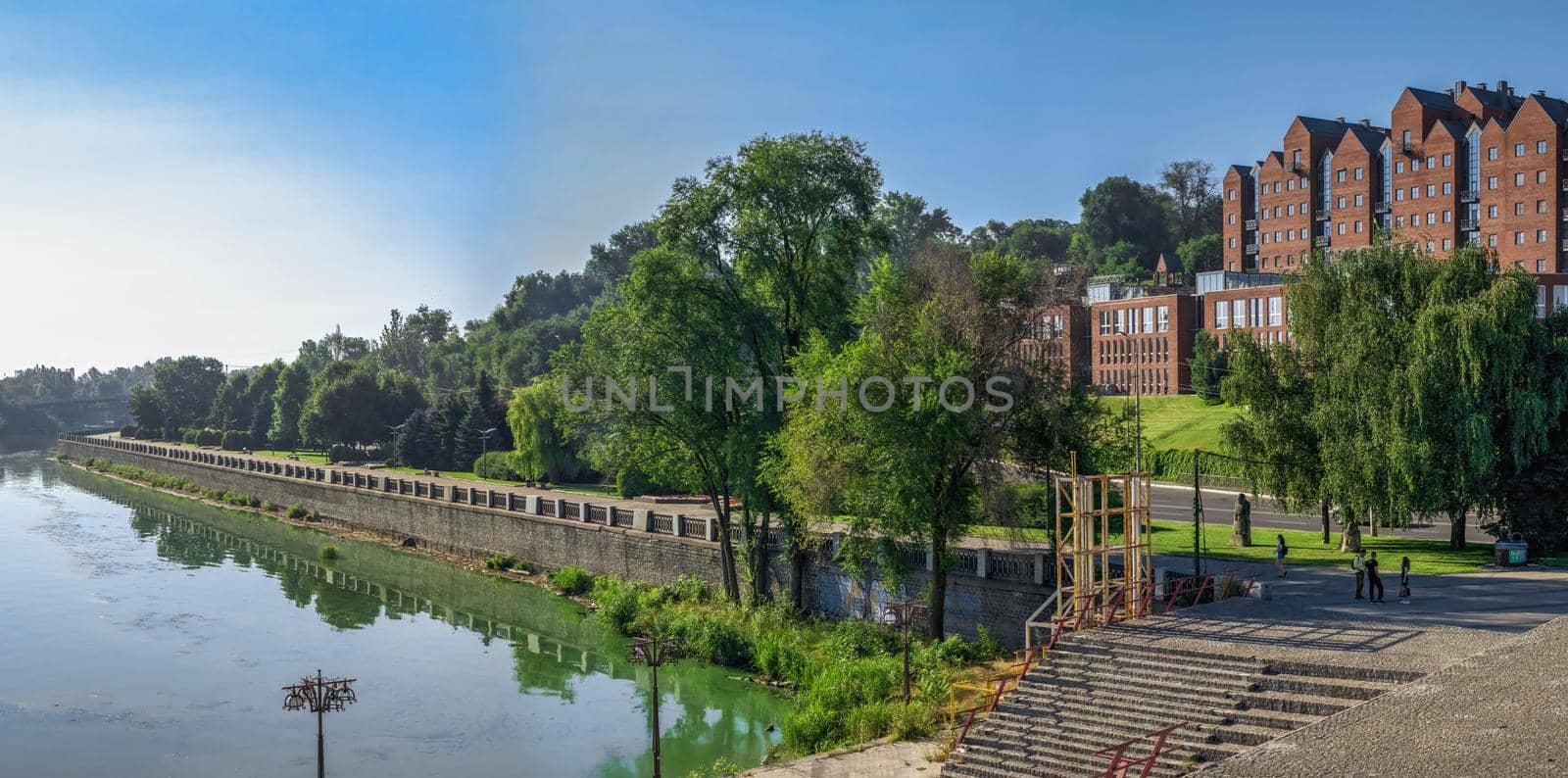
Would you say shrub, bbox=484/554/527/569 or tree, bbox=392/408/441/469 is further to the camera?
tree, bbox=392/408/441/469

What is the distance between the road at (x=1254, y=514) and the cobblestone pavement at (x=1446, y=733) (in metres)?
17.6

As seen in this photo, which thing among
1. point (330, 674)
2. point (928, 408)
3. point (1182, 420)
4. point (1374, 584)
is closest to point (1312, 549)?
point (1374, 584)

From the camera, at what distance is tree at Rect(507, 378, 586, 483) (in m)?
65.2

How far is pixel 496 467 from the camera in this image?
2896 inches

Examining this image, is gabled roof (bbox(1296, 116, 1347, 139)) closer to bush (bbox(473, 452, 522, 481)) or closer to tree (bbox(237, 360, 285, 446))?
bush (bbox(473, 452, 522, 481))

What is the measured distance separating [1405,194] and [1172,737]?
77670 millimetres

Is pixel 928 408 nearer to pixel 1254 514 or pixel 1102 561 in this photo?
pixel 1102 561

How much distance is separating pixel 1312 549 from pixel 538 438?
41730mm

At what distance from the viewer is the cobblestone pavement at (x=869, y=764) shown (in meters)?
20.5

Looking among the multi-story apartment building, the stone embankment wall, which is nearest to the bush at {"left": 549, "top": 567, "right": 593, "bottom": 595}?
the stone embankment wall

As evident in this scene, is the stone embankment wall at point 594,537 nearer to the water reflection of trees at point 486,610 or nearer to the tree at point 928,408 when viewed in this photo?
the tree at point 928,408

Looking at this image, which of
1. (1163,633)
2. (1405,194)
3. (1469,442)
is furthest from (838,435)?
(1405,194)

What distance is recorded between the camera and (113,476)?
108312 millimetres

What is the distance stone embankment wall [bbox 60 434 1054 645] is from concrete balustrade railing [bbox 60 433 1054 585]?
0.13 ft
